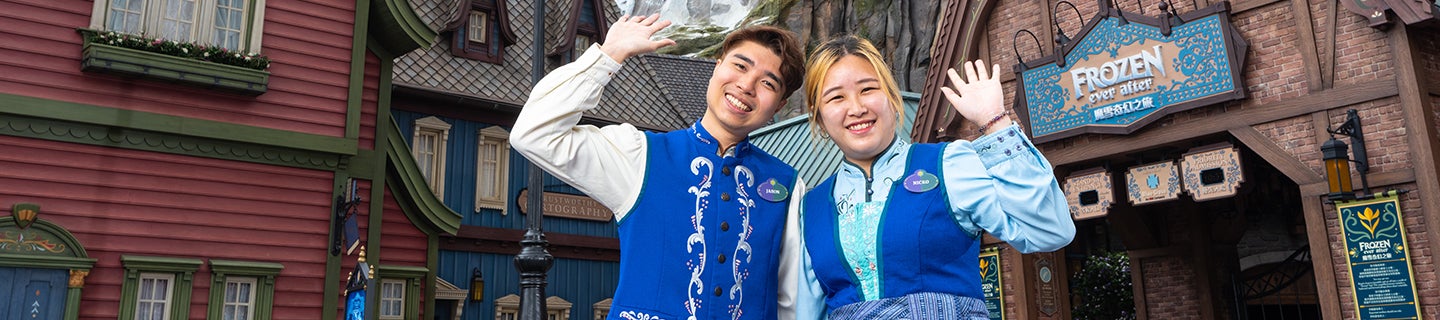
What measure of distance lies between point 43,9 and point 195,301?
290 cm

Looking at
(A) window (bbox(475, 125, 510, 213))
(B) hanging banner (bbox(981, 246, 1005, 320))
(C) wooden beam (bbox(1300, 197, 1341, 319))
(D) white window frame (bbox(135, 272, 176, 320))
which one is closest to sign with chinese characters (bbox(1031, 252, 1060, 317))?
(B) hanging banner (bbox(981, 246, 1005, 320))

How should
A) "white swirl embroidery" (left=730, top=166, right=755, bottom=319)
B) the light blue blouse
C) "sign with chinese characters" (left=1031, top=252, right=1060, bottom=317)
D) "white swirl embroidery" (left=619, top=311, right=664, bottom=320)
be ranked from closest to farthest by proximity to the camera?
the light blue blouse → "white swirl embroidery" (left=619, top=311, right=664, bottom=320) → "white swirl embroidery" (left=730, top=166, right=755, bottom=319) → "sign with chinese characters" (left=1031, top=252, right=1060, bottom=317)

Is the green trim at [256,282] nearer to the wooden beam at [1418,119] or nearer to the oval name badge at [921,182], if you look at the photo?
the oval name badge at [921,182]

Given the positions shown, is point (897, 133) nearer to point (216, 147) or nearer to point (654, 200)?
point (654, 200)

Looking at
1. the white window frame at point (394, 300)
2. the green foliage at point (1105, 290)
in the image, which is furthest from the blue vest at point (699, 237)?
the green foliage at point (1105, 290)

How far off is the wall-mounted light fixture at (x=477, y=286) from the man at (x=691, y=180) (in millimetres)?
11444

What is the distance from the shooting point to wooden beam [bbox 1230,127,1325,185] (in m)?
8.76

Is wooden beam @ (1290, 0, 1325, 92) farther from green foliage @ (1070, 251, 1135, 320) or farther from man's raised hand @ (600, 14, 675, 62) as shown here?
man's raised hand @ (600, 14, 675, 62)

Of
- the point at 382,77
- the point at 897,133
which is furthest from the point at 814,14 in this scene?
the point at 897,133

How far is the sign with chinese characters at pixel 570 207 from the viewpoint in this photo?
15.3 meters

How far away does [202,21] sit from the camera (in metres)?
9.45

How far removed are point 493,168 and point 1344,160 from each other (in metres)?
11.1

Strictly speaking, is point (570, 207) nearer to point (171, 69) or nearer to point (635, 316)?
point (171, 69)

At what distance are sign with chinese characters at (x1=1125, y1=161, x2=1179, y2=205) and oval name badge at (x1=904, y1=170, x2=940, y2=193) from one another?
7.99 metres
